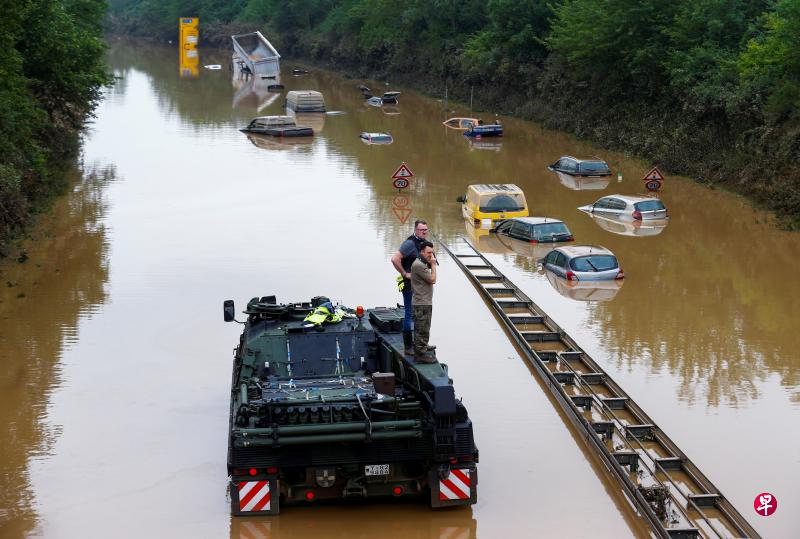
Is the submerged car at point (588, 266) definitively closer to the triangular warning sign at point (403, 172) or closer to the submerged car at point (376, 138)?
the triangular warning sign at point (403, 172)

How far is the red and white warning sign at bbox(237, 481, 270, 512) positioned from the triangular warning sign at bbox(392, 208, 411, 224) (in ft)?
88.1

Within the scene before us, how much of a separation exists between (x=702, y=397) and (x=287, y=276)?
13.7 metres

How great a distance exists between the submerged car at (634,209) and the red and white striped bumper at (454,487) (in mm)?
26702

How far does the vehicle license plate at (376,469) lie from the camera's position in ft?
53.2

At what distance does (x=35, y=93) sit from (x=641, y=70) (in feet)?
102

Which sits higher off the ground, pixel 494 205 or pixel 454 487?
pixel 454 487

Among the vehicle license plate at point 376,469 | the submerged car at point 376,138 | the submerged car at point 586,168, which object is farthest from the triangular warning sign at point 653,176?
the vehicle license plate at point 376,469

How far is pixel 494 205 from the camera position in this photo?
136 ft

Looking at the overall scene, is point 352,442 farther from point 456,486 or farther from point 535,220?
point 535,220

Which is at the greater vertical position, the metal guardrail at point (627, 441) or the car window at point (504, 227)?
the metal guardrail at point (627, 441)

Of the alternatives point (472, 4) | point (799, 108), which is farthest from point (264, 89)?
point (799, 108)

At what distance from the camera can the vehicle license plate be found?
16.2 m

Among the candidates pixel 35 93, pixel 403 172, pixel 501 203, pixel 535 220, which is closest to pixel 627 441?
pixel 535 220

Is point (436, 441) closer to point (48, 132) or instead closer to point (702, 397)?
point (702, 397)
